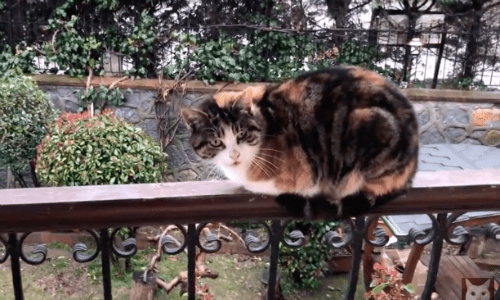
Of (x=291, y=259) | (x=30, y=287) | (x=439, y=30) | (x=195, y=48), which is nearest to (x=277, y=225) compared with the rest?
(x=291, y=259)

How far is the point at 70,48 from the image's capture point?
4156 mm

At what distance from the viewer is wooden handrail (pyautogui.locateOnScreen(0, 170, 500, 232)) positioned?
873 millimetres

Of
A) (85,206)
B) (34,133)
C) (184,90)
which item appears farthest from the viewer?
(184,90)

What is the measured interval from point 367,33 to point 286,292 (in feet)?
7.68

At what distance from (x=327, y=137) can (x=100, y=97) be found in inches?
129

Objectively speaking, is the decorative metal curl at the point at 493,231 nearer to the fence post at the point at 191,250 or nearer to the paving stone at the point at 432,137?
the fence post at the point at 191,250

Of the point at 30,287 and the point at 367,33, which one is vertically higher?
the point at 367,33

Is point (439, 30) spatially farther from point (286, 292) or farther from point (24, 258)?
point (24, 258)

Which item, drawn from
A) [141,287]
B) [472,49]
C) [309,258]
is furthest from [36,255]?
[472,49]

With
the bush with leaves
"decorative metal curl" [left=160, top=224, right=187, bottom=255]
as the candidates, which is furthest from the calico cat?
the bush with leaves

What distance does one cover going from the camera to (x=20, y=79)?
349 centimetres

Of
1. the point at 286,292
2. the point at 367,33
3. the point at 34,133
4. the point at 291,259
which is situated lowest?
the point at 286,292

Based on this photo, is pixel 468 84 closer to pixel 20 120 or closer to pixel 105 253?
pixel 20 120

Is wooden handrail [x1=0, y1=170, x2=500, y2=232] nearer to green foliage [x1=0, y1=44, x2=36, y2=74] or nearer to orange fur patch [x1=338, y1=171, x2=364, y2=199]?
orange fur patch [x1=338, y1=171, x2=364, y2=199]
